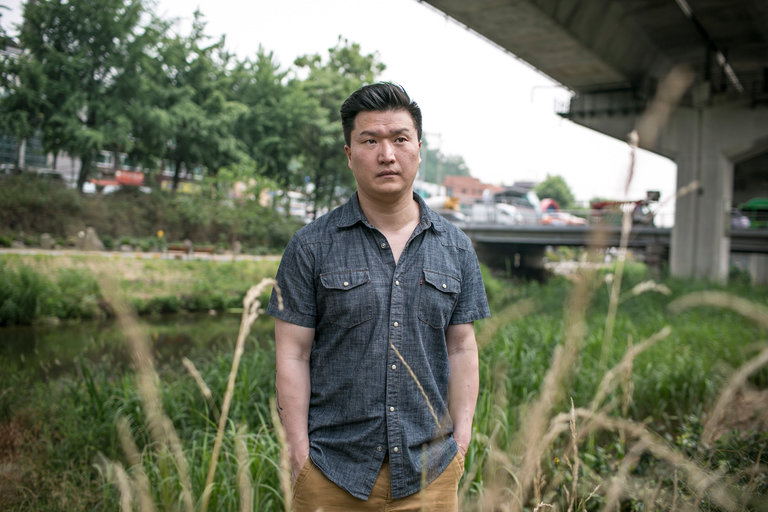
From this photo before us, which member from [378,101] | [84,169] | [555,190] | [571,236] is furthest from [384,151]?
[555,190]

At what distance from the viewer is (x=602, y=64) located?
14.9 m

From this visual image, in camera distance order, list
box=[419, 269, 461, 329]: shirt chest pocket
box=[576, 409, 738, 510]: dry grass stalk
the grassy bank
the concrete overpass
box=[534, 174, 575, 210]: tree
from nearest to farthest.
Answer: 1. box=[576, 409, 738, 510]: dry grass stalk
2. box=[419, 269, 461, 329]: shirt chest pocket
3. the concrete overpass
4. the grassy bank
5. box=[534, 174, 575, 210]: tree

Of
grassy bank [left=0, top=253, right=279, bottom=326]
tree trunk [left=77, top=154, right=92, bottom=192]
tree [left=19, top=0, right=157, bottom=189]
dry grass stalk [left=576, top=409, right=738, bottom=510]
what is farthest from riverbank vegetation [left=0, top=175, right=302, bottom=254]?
dry grass stalk [left=576, top=409, right=738, bottom=510]

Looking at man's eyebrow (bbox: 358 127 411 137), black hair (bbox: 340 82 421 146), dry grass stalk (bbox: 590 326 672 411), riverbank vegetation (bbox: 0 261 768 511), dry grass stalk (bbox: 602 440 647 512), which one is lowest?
riverbank vegetation (bbox: 0 261 768 511)

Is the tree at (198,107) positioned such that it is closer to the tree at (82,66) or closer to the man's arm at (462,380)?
the tree at (82,66)

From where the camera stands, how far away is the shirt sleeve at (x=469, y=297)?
2.01 metres

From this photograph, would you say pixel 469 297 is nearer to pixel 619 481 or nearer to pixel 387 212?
pixel 387 212

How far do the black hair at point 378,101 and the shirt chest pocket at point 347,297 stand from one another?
18.5 inches

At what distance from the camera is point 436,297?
190cm

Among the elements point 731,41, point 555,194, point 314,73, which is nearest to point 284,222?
point 314,73

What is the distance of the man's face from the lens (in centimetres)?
185

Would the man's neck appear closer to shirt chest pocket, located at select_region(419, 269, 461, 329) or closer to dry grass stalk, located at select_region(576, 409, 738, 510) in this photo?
shirt chest pocket, located at select_region(419, 269, 461, 329)

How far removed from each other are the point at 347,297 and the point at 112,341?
399 inches

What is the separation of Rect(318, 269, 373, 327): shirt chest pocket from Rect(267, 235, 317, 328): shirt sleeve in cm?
5
